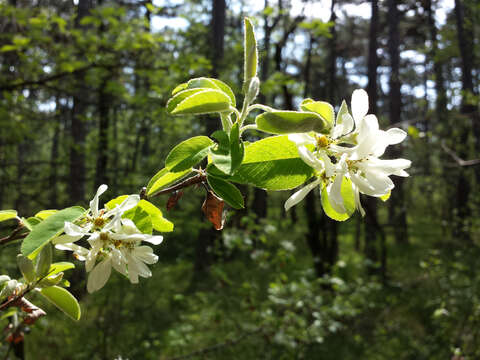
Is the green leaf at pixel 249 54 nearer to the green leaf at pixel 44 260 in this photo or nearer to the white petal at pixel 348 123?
the white petal at pixel 348 123

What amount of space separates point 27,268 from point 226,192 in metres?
0.28

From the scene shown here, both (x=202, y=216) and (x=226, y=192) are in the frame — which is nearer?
(x=226, y=192)

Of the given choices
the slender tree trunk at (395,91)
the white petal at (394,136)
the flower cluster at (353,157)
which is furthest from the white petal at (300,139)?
the slender tree trunk at (395,91)

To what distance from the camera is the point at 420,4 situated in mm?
3994

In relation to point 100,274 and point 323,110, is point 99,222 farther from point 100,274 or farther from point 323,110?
point 323,110

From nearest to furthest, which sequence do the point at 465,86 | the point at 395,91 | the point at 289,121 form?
1. the point at 289,121
2. the point at 465,86
3. the point at 395,91

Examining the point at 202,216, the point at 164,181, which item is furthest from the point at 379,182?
the point at 202,216

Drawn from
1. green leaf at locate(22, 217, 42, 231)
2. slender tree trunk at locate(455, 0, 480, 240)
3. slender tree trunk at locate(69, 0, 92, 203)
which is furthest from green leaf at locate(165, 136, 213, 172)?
slender tree trunk at locate(455, 0, 480, 240)

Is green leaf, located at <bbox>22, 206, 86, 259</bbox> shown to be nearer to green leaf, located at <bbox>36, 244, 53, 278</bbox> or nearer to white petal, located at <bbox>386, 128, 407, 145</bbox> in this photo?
green leaf, located at <bbox>36, 244, 53, 278</bbox>

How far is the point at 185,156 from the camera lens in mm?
388

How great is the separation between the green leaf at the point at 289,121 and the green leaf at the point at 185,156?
76 mm

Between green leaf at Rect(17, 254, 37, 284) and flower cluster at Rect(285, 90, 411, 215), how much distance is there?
334 millimetres

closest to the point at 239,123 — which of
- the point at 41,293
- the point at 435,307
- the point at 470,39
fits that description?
the point at 41,293

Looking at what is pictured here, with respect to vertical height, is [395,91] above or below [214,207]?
above
